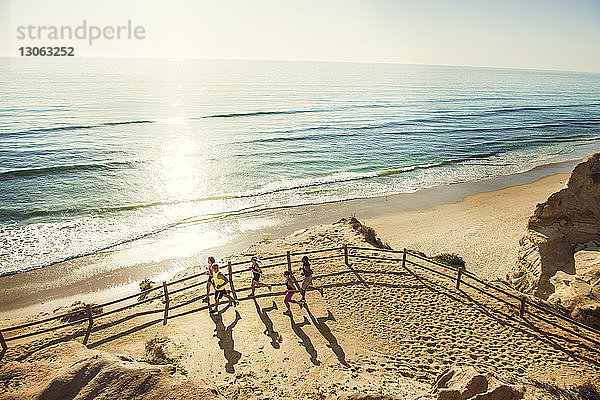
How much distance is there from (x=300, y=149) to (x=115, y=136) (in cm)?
2135

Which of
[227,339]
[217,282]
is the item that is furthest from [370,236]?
[227,339]

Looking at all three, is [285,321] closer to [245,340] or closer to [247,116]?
[245,340]

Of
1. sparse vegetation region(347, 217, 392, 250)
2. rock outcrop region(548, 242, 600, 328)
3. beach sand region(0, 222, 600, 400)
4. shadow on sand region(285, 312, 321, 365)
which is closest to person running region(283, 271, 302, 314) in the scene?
beach sand region(0, 222, 600, 400)

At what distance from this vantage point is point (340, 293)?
11.9 metres

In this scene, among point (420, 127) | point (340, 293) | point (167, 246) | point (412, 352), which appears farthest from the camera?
point (420, 127)

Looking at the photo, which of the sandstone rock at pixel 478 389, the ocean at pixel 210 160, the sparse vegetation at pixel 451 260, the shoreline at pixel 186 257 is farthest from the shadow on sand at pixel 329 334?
the ocean at pixel 210 160

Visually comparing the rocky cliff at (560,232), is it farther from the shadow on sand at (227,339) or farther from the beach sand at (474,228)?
the shadow on sand at (227,339)

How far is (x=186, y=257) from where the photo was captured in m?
17.4

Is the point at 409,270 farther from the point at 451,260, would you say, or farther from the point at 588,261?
the point at 588,261

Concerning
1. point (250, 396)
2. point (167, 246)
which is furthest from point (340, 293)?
point (167, 246)

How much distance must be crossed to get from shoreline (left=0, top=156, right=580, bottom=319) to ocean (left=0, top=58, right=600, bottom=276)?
2.49ft

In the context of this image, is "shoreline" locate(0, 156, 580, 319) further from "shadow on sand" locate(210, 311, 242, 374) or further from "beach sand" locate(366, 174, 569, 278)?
"shadow on sand" locate(210, 311, 242, 374)

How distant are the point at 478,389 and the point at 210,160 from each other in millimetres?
30928

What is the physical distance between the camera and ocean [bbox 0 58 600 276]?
800 inches
